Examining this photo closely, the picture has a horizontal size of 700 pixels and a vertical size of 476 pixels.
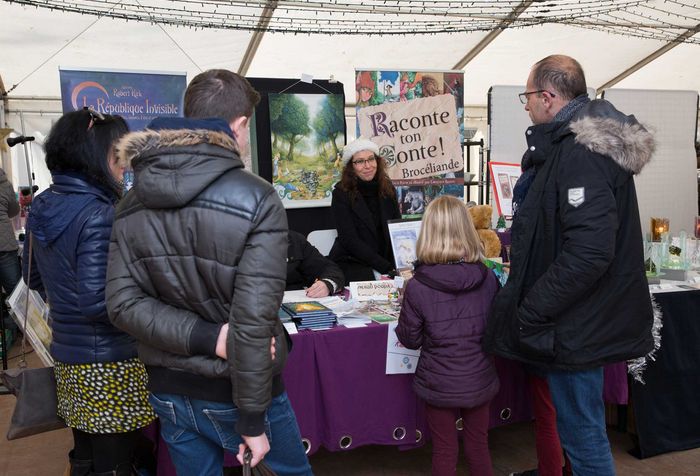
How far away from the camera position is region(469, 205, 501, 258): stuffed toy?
128 inches

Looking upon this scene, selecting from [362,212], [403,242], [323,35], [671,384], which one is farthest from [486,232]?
[323,35]

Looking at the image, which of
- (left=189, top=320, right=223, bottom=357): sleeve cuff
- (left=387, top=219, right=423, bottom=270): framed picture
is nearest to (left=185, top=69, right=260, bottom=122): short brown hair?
(left=189, top=320, right=223, bottom=357): sleeve cuff

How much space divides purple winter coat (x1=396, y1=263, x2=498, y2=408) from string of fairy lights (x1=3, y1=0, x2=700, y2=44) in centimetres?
362

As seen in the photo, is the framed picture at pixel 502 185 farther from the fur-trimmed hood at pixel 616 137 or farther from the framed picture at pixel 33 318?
the framed picture at pixel 33 318

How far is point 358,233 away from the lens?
140 inches

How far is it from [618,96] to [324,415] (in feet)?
13.3

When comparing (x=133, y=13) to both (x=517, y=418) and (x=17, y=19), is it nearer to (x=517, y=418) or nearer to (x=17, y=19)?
(x=17, y=19)

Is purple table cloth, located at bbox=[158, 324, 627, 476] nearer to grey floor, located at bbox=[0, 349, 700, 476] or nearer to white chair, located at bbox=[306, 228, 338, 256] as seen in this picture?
grey floor, located at bbox=[0, 349, 700, 476]

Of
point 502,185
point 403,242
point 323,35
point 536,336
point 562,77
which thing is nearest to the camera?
point 536,336

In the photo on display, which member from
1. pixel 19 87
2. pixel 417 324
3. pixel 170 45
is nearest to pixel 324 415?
pixel 417 324

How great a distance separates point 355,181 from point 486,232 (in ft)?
2.85

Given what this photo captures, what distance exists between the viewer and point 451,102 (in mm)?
4305

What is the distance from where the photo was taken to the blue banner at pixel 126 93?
345 cm

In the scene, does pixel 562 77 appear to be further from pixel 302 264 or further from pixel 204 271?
pixel 302 264
